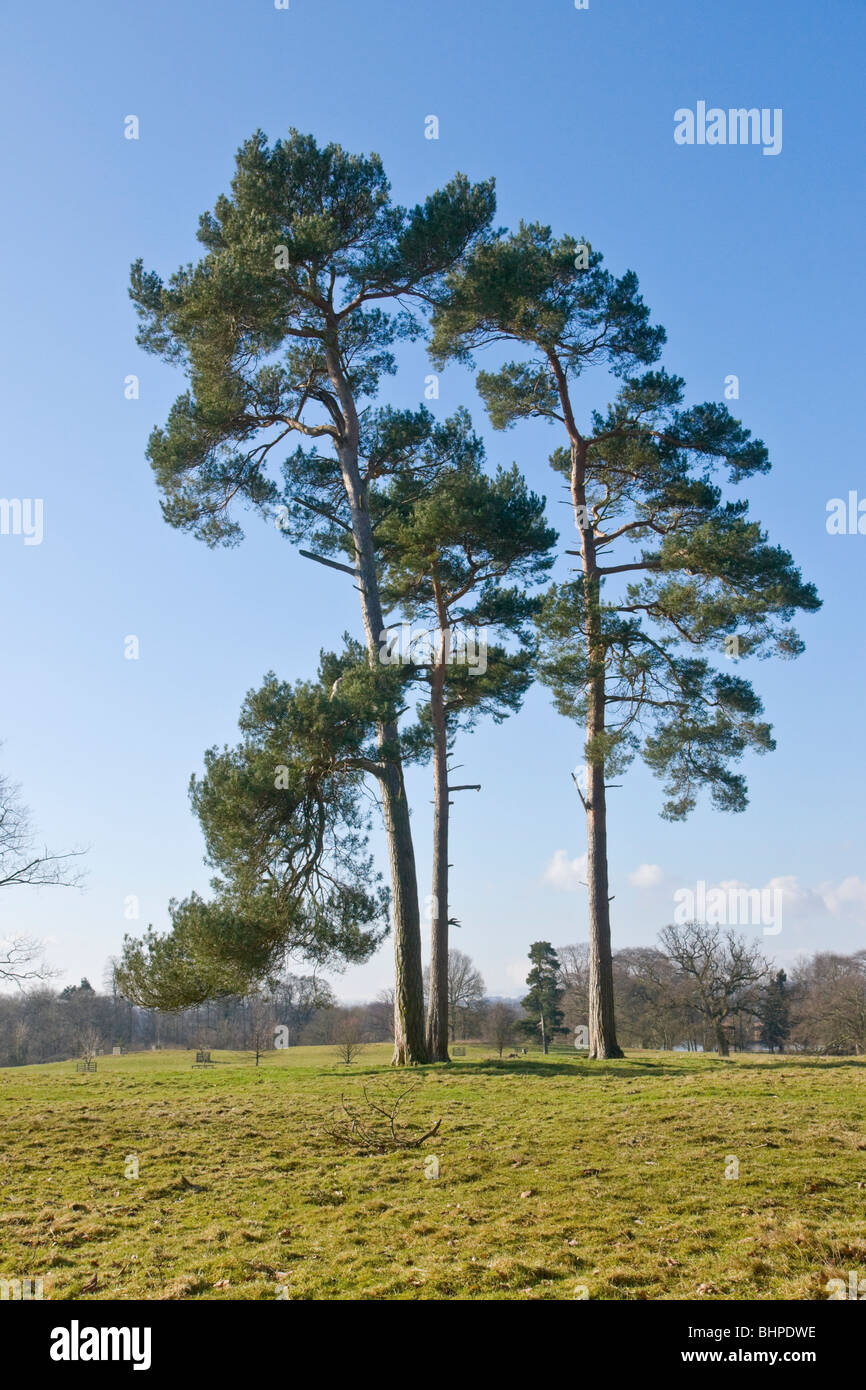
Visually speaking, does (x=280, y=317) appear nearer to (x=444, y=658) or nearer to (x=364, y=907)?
(x=444, y=658)

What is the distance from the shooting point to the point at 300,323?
19797 millimetres

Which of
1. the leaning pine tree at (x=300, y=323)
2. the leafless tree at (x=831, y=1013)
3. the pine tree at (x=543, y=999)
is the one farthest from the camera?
the pine tree at (x=543, y=999)

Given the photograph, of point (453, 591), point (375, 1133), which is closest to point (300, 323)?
point (453, 591)

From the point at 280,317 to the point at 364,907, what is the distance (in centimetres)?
1108

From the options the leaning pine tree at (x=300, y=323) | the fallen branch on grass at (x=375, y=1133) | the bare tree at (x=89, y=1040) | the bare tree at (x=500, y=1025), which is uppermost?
the leaning pine tree at (x=300, y=323)

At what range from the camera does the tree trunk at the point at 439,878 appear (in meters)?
19.2

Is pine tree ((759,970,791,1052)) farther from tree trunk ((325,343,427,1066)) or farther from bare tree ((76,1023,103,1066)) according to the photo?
bare tree ((76,1023,103,1066))

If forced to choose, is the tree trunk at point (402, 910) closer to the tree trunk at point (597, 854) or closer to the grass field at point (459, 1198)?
the tree trunk at point (597, 854)

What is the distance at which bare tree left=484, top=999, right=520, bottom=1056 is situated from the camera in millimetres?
49156

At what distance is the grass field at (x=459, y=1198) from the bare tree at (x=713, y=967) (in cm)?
3020

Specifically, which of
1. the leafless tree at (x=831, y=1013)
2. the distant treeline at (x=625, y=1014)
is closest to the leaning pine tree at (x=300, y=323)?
the distant treeline at (x=625, y=1014)

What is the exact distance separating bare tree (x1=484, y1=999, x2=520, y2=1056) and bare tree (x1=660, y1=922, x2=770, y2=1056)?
9.20 metres
